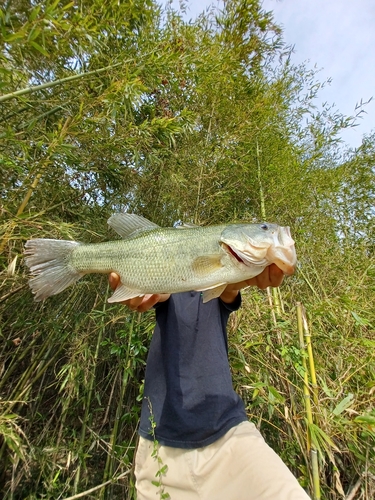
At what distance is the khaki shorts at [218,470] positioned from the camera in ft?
4.60

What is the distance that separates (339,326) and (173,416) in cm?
139

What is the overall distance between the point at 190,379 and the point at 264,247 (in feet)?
2.55

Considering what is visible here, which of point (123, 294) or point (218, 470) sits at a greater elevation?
point (123, 294)

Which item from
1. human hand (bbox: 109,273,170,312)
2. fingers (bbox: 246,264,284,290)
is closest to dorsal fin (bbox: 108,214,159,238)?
human hand (bbox: 109,273,170,312)

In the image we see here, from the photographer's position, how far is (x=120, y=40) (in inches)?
101

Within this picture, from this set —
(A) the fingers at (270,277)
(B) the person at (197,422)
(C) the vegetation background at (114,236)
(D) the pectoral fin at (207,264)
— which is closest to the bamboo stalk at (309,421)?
(C) the vegetation background at (114,236)

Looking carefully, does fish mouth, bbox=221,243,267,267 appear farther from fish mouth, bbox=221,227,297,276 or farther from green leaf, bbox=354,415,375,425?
green leaf, bbox=354,415,375,425

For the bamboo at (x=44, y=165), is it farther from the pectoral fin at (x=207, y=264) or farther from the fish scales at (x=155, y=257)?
the pectoral fin at (x=207, y=264)

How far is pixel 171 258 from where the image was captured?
142cm

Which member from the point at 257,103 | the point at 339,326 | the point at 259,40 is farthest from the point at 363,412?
the point at 259,40

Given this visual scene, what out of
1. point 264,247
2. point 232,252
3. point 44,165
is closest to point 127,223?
point 232,252

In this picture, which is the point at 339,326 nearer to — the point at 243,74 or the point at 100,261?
the point at 100,261

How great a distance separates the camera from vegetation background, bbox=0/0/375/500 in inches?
79.0

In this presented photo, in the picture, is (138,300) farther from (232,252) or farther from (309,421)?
(309,421)
